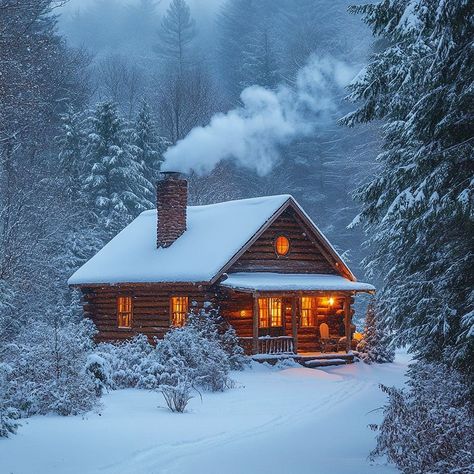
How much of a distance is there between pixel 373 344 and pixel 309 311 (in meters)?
3.05

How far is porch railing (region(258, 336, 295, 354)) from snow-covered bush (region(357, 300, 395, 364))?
3414 mm

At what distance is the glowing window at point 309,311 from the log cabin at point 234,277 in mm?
42

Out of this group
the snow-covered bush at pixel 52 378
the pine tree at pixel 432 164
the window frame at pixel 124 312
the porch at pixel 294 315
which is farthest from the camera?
the window frame at pixel 124 312

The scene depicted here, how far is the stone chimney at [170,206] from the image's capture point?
98.8ft

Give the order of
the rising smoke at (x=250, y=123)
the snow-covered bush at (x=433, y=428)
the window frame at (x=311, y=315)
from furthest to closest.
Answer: the rising smoke at (x=250, y=123) < the window frame at (x=311, y=315) < the snow-covered bush at (x=433, y=428)

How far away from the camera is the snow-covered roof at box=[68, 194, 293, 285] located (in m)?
27.2

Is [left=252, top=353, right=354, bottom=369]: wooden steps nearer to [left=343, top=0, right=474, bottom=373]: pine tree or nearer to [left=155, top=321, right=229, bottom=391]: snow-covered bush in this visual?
[left=155, top=321, right=229, bottom=391]: snow-covered bush

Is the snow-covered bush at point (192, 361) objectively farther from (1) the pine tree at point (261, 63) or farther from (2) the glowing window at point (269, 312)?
(1) the pine tree at point (261, 63)

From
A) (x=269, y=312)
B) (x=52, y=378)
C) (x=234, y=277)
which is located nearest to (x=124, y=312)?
(x=234, y=277)

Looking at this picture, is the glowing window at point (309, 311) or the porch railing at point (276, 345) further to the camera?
the glowing window at point (309, 311)

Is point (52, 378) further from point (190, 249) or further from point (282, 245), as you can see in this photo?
point (282, 245)

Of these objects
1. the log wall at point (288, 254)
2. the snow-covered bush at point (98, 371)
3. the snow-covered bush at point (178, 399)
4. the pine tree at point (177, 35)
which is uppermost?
the pine tree at point (177, 35)

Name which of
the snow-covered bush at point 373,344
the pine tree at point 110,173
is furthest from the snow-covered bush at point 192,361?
the pine tree at point 110,173

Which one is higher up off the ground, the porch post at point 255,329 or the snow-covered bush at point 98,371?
the porch post at point 255,329
